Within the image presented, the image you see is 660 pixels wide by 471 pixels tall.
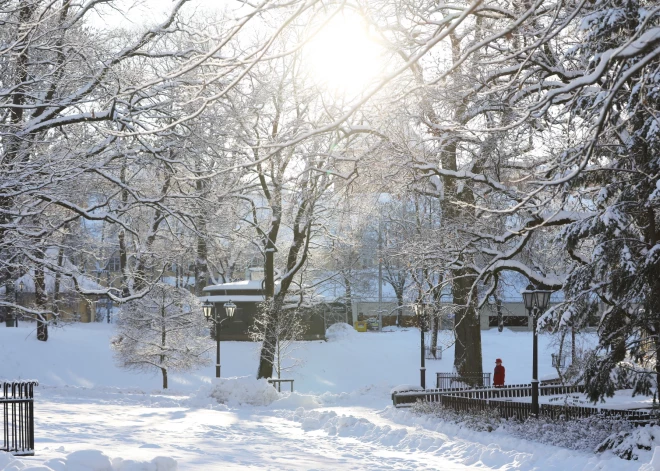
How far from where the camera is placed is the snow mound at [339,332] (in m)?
53.2

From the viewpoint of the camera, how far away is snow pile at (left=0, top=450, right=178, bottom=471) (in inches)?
314

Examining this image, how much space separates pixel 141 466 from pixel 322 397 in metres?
19.5

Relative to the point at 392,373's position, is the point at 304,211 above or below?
above

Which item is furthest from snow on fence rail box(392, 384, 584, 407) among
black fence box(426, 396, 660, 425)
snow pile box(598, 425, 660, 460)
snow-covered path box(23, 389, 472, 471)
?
snow pile box(598, 425, 660, 460)

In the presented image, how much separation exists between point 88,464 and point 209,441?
5864mm

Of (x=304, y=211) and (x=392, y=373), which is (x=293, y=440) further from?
(x=392, y=373)

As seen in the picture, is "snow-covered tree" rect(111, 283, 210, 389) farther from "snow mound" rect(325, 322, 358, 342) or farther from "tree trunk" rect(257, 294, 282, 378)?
"snow mound" rect(325, 322, 358, 342)

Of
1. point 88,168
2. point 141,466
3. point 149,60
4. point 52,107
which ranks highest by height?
point 149,60

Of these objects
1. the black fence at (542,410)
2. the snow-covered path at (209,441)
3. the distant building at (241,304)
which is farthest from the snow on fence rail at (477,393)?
the distant building at (241,304)

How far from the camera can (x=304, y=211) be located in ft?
103

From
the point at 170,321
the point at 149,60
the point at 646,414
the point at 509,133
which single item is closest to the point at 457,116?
the point at 509,133

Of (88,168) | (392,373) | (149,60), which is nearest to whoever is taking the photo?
(88,168)

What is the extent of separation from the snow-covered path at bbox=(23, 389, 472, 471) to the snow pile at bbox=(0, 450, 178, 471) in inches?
22.6

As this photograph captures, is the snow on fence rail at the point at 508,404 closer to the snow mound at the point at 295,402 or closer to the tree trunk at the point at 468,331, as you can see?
the tree trunk at the point at 468,331
